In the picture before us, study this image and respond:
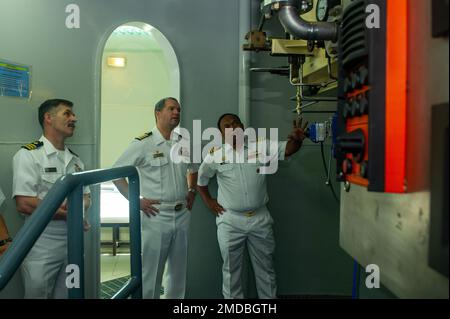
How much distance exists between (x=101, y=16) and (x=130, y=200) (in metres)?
1.64

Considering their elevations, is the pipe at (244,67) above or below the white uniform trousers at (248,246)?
above

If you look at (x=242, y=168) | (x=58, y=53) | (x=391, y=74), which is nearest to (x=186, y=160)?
(x=242, y=168)

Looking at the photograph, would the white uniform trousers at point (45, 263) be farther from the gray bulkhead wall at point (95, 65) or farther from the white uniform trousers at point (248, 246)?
the white uniform trousers at point (248, 246)

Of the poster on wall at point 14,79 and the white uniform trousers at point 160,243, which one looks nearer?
the poster on wall at point 14,79

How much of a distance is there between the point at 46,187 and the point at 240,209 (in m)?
1.35

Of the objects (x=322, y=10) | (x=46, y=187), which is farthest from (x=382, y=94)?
(x=46, y=187)

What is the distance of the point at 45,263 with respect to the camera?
7.11ft

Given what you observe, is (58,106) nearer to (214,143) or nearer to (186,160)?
(186,160)

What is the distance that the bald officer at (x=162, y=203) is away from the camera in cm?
264

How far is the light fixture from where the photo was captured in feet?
15.2

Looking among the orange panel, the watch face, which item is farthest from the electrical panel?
the watch face

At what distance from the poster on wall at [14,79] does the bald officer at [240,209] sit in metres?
1.36

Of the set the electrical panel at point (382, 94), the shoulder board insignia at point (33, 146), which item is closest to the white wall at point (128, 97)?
the shoulder board insignia at point (33, 146)

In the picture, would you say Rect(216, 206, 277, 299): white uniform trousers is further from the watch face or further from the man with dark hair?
the watch face
